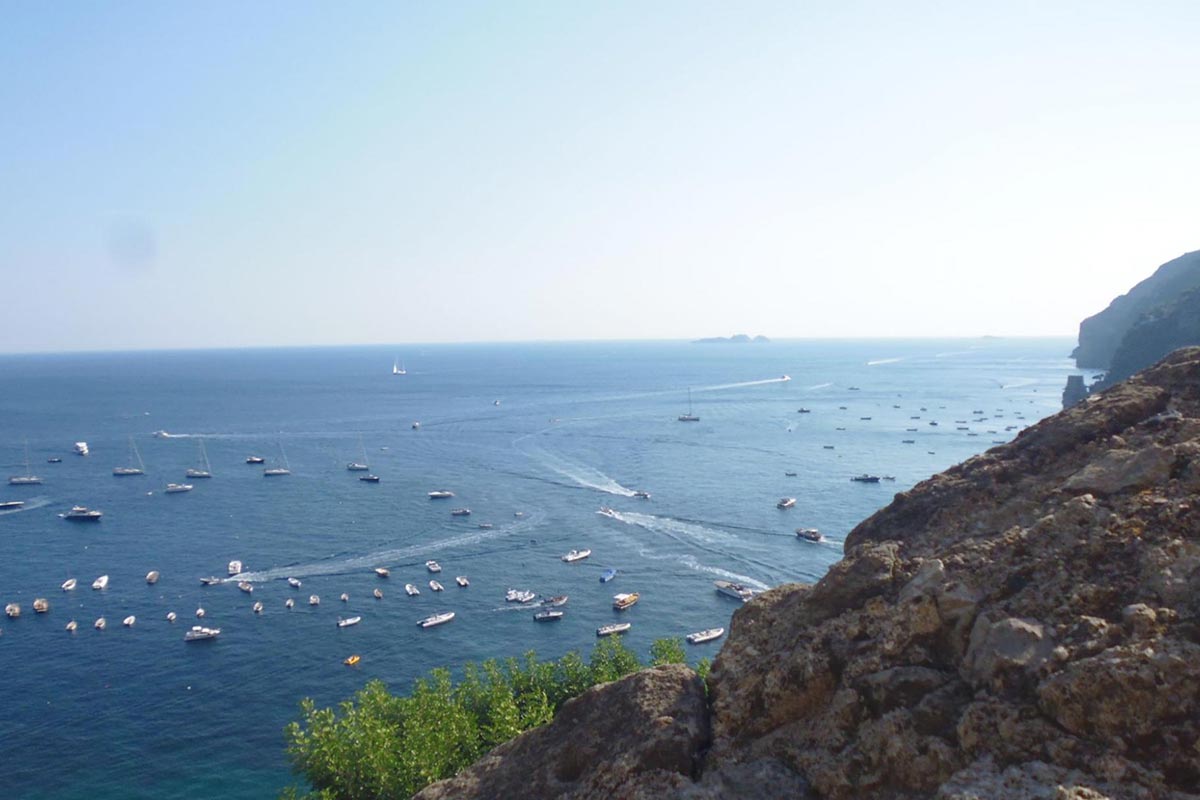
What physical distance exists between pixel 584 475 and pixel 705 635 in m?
54.9

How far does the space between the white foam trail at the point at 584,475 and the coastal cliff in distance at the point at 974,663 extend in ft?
274

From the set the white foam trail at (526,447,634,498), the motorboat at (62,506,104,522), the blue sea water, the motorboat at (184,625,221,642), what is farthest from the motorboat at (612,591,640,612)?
the motorboat at (62,506,104,522)

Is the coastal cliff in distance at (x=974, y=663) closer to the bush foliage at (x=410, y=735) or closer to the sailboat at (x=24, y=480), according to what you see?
the bush foliage at (x=410, y=735)

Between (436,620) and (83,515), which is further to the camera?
(83,515)

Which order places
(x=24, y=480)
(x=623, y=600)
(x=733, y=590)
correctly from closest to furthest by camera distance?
(x=623, y=600)
(x=733, y=590)
(x=24, y=480)

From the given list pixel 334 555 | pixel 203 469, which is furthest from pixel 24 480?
pixel 334 555

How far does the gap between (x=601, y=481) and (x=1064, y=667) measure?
316ft

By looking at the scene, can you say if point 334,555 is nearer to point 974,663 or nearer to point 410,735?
point 410,735

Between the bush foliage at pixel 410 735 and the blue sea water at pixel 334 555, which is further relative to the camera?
the blue sea water at pixel 334 555

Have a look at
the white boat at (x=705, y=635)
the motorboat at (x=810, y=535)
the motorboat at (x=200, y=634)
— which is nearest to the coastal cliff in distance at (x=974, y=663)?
the white boat at (x=705, y=635)

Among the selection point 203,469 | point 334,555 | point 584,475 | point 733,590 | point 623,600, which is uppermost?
point 203,469

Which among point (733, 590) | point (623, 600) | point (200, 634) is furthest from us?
point (733, 590)

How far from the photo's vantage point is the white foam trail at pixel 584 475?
100m

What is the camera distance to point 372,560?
74375mm
